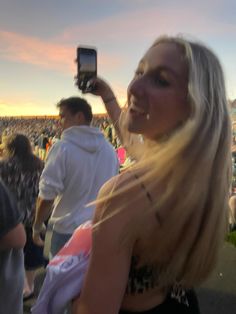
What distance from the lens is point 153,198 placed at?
94 centimetres

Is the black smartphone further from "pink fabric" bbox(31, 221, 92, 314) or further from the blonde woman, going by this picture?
"pink fabric" bbox(31, 221, 92, 314)

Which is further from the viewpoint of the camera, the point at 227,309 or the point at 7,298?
the point at 227,309

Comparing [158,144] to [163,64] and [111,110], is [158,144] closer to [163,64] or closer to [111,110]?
[163,64]

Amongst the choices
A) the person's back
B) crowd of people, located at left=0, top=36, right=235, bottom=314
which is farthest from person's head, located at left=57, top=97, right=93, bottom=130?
crowd of people, located at left=0, top=36, right=235, bottom=314

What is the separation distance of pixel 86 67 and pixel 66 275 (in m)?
1.10

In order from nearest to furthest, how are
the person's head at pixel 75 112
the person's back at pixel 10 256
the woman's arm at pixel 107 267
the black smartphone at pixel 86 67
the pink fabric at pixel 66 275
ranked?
the woman's arm at pixel 107 267 < the pink fabric at pixel 66 275 < the person's back at pixel 10 256 < the black smartphone at pixel 86 67 < the person's head at pixel 75 112

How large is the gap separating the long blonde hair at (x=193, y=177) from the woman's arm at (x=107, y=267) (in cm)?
6

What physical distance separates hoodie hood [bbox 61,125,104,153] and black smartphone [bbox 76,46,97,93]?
0.97 m

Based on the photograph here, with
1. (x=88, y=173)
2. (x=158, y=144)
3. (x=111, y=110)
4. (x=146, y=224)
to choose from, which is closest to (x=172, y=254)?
(x=146, y=224)

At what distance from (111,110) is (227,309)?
2487mm

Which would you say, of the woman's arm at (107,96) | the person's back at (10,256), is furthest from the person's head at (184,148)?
the person's back at (10,256)

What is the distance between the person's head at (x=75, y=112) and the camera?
295 centimetres

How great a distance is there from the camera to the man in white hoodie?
2.71 metres

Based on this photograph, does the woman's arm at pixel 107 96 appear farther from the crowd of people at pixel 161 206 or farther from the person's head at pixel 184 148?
the person's head at pixel 184 148
